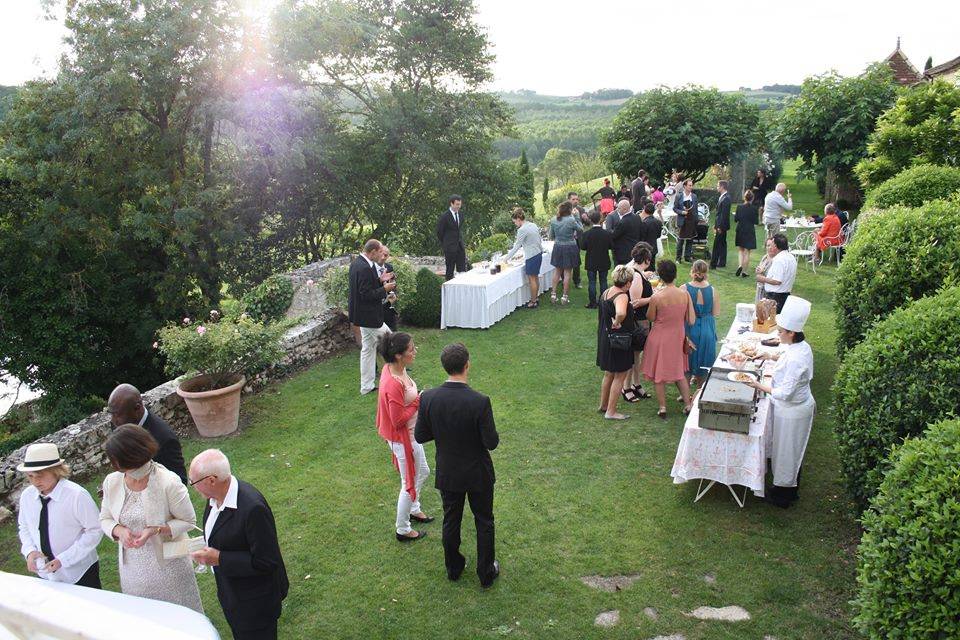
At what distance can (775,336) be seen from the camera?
713 centimetres

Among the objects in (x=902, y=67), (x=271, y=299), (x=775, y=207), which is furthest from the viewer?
(x=902, y=67)

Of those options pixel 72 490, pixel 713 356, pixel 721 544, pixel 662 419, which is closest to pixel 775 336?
pixel 713 356

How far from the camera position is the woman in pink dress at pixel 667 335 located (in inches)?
270

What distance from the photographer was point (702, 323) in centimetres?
766

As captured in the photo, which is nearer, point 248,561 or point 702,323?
point 248,561

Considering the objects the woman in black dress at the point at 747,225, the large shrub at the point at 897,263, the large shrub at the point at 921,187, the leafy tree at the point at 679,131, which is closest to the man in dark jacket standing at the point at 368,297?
the large shrub at the point at 897,263

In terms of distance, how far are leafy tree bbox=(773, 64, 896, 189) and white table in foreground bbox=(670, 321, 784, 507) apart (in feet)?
47.6

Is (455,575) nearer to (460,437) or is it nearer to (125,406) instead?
(460,437)

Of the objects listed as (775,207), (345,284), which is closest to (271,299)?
(345,284)

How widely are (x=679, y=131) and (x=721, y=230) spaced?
867 cm

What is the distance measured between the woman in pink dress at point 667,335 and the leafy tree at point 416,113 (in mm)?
12818

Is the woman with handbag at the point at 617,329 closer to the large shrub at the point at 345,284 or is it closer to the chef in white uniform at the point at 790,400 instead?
the chef in white uniform at the point at 790,400

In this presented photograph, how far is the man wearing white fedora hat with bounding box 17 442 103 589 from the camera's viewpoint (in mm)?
3736

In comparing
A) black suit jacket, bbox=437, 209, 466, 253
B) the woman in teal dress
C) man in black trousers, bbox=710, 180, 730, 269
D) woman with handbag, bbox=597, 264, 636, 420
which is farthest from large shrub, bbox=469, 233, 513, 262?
woman with handbag, bbox=597, 264, 636, 420
